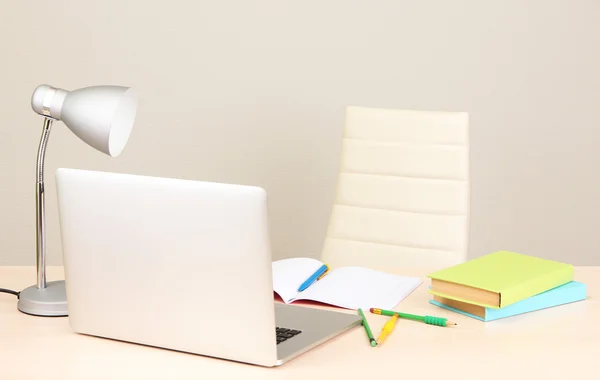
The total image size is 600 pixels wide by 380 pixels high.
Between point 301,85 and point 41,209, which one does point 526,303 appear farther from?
point 301,85

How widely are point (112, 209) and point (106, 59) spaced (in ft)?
6.77

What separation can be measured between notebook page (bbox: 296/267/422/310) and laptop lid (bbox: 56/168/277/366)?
0.35 metres

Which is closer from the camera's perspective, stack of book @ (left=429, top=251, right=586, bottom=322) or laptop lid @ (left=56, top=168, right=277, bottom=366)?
Result: laptop lid @ (left=56, top=168, right=277, bottom=366)

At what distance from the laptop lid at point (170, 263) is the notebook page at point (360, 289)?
35cm

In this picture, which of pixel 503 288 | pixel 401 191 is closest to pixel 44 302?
pixel 503 288

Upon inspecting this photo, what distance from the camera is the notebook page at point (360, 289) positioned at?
1650 mm

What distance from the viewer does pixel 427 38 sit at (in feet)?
10.9

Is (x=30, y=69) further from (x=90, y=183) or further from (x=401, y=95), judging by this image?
(x=90, y=183)

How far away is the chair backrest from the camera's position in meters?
2.33

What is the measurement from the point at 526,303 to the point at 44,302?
869 millimetres

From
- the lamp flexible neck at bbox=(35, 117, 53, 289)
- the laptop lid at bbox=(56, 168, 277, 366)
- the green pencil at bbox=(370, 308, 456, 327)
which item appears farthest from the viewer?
the lamp flexible neck at bbox=(35, 117, 53, 289)

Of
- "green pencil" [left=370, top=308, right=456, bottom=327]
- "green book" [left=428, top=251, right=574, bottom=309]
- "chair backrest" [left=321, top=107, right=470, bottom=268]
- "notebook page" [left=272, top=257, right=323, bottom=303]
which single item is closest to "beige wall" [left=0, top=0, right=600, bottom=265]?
"chair backrest" [left=321, top=107, right=470, bottom=268]

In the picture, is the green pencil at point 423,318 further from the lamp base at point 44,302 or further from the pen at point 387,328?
the lamp base at point 44,302

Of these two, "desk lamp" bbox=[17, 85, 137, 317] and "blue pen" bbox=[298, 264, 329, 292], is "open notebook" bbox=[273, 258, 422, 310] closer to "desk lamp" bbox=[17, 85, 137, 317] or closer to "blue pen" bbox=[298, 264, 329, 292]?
"blue pen" bbox=[298, 264, 329, 292]
